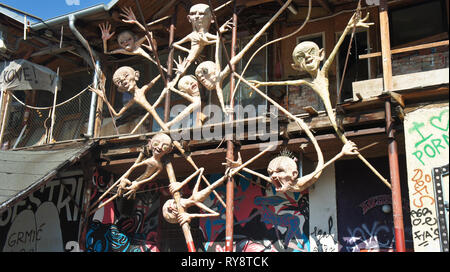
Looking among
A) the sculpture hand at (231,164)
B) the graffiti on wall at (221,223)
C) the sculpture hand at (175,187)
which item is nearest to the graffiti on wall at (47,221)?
the graffiti on wall at (221,223)

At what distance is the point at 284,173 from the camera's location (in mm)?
8133

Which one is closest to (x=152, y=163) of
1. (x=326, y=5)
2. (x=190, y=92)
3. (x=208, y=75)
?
(x=190, y=92)

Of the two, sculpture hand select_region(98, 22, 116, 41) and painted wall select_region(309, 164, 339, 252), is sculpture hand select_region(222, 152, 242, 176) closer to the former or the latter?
painted wall select_region(309, 164, 339, 252)

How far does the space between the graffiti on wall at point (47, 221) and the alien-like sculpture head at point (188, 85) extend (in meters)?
3.45

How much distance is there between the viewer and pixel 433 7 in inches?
386

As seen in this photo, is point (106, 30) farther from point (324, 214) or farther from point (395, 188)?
point (395, 188)

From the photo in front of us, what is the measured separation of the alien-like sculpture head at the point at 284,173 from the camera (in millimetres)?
8141

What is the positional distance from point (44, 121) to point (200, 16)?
5.22 metres

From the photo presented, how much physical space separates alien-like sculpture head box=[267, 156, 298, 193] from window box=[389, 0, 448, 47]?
361cm

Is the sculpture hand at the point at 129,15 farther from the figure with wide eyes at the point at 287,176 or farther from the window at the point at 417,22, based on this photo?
the window at the point at 417,22
